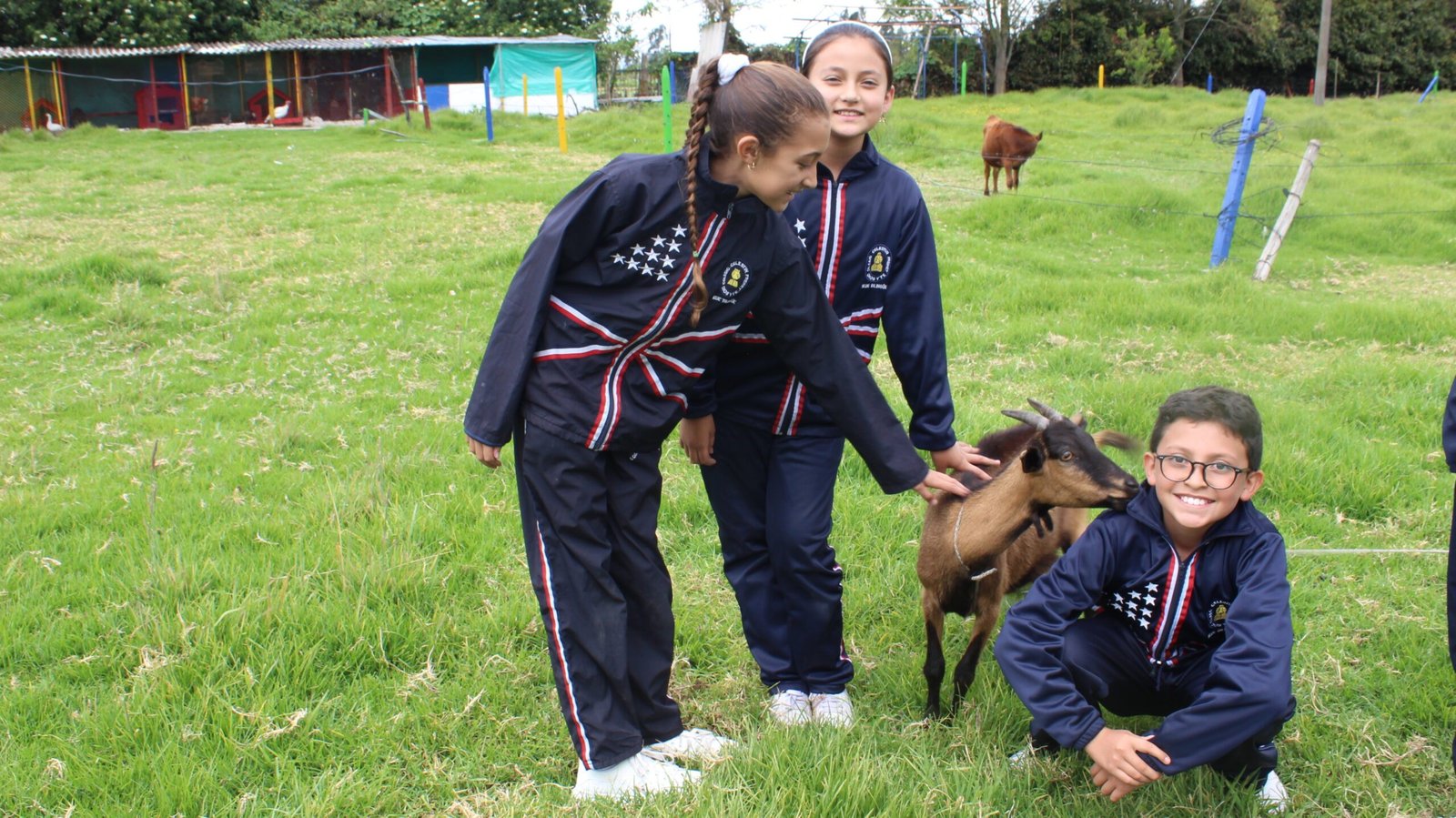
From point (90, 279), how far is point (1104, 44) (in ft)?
114

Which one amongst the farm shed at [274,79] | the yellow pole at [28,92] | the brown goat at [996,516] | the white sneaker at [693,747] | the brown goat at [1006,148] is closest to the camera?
the white sneaker at [693,747]

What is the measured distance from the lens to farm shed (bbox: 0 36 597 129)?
28609mm

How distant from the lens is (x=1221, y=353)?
671 cm

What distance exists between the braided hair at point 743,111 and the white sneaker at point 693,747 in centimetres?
109

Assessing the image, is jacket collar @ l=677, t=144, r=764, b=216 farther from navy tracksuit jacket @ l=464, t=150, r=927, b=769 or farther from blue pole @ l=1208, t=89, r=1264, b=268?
blue pole @ l=1208, t=89, r=1264, b=268

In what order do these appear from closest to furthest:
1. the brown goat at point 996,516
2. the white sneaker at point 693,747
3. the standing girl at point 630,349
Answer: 1. the standing girl at point 630,349
2. the white sneaker at point 693,747
3. the brown goat at point 996,516

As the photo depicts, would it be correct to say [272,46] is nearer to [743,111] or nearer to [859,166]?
[859,166]

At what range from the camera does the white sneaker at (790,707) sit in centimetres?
303

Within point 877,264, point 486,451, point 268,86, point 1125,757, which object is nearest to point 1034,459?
point 877,264

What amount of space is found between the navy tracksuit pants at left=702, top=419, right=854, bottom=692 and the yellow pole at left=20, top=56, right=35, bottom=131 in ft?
99.5

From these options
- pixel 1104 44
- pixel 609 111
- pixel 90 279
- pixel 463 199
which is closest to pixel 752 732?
pixel 90 279

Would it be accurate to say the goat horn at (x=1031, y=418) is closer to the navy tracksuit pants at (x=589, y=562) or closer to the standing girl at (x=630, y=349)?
the standing girl at (x=630, y=349)

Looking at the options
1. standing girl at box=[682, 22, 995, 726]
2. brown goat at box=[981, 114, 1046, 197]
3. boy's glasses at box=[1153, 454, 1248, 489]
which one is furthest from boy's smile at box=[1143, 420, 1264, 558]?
brown goat at box=[981, 114, 1046, 197]

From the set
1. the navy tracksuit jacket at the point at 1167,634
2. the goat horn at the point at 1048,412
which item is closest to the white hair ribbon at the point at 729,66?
the goat horn at the point at 1048,412
